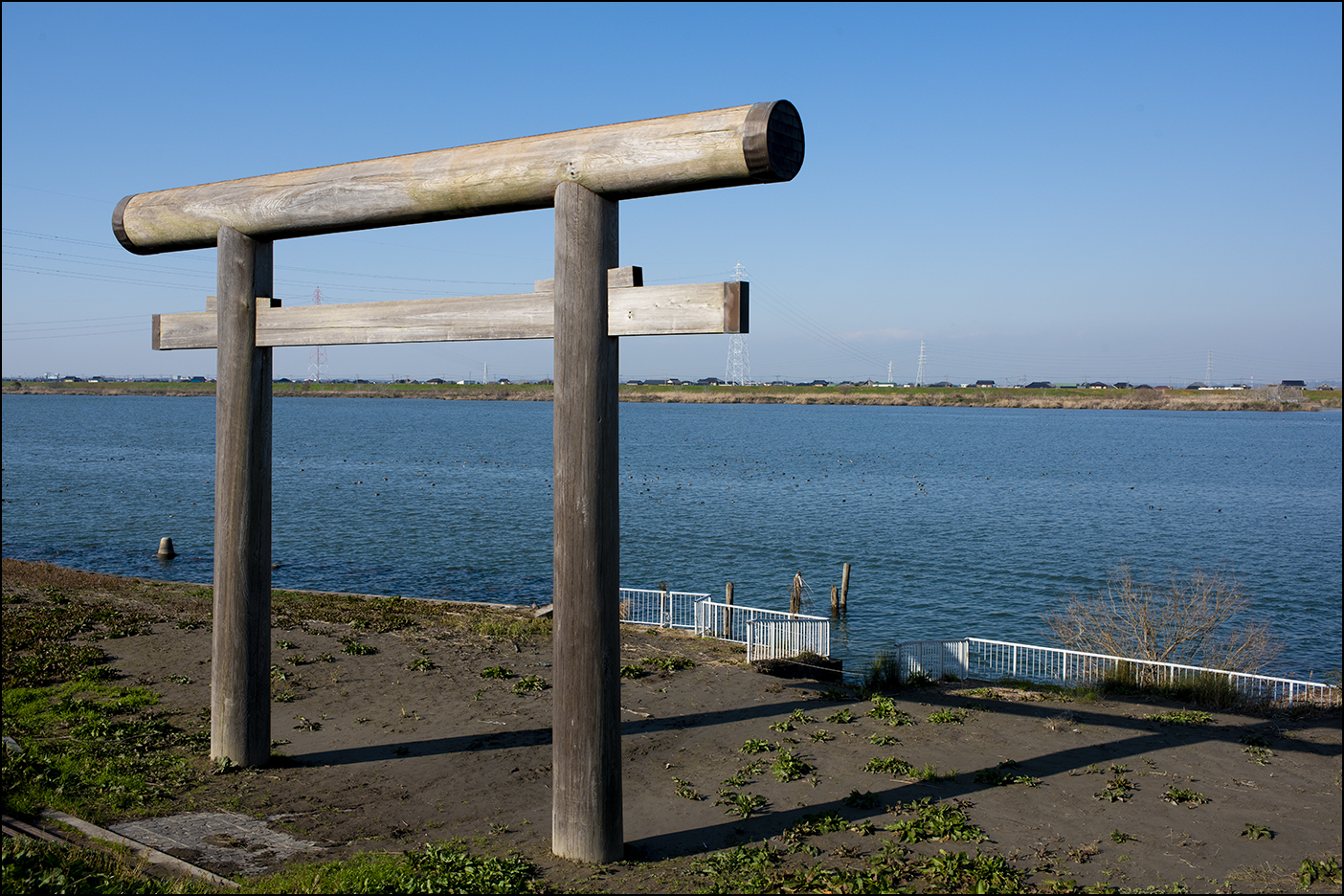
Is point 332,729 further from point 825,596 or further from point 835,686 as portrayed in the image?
point 825,596

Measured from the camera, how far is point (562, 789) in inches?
272

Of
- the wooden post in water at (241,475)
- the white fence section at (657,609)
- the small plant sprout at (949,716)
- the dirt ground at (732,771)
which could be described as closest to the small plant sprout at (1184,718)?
the dirt ground at (732,771)

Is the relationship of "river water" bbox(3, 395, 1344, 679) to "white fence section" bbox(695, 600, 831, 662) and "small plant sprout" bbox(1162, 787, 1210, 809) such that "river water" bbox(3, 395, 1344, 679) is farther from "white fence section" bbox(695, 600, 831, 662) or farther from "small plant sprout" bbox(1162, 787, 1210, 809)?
"white fence section" bbox(695, 600, 831, 662)

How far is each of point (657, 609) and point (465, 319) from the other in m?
21.1

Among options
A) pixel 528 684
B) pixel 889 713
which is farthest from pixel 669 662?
pixel 889 713

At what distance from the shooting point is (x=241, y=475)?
8695mm

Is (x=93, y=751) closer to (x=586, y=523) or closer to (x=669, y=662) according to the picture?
(x=586, y=523)

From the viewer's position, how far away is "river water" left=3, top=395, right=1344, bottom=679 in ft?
108

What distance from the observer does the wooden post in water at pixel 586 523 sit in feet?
21.9

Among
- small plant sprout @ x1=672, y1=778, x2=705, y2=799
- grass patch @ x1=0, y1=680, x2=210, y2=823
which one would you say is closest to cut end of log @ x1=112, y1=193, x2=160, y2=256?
grass patch @ x1=0, y1=680, x2=210, y2=823

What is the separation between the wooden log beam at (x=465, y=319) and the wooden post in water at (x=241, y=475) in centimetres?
25

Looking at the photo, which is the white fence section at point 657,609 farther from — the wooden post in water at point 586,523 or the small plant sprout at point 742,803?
the wooden post in water at point 586,523

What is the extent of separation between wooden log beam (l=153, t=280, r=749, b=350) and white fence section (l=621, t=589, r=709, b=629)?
1286 cm

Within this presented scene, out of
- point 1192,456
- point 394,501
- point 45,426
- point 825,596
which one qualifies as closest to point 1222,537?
point 825,596
